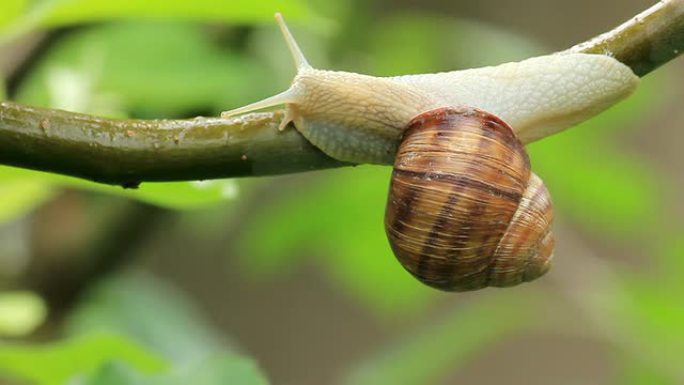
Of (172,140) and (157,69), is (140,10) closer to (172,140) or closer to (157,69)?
(172,140)

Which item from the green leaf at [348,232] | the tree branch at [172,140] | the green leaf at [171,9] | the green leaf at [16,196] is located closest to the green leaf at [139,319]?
the green leaf at [348,232]

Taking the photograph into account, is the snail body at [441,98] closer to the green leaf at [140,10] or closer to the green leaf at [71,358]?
the green leaf at [140,10]

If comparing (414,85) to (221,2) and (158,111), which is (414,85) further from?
(158,111)

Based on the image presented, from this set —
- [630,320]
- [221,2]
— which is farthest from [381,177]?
[221,2]

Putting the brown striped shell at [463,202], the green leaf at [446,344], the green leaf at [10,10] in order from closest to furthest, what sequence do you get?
the brown striped shell at [463,202], the green leaf at [10,10], the green leaf at [446,344]

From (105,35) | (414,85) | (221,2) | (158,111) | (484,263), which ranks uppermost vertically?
(105,35)

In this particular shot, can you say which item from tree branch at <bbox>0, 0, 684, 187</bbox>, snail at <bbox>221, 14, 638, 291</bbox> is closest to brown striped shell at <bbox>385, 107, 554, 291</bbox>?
snail at <bbox>221, 14, 638, 291</bbox>

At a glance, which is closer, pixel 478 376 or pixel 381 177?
pixel 381 177
